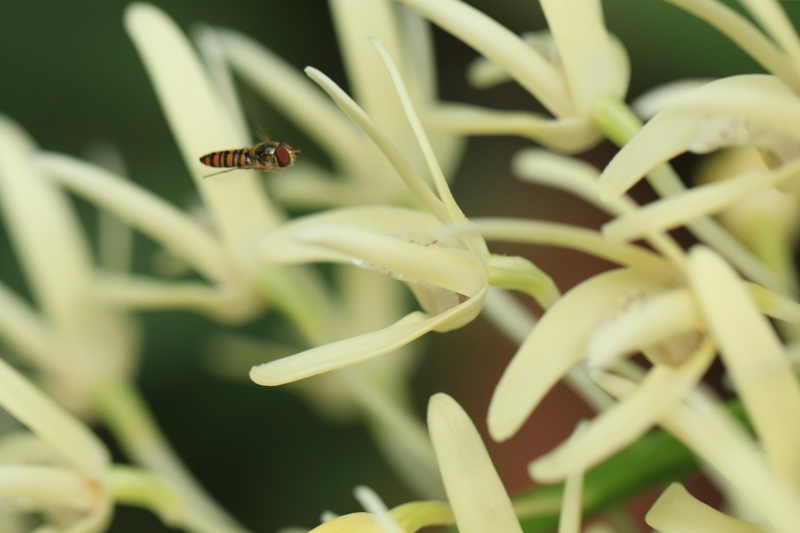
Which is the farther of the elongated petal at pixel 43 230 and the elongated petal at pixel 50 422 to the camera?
the elongated petal at pixel 43 230

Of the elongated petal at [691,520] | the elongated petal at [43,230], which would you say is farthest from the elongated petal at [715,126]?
the elongated petal at [43,230]

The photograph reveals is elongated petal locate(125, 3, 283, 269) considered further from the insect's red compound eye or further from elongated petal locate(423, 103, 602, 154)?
elongated petal locate(423, 103, 602, 154)

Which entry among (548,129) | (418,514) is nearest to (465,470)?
(418,514)

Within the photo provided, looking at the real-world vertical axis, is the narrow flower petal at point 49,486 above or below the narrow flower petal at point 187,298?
below

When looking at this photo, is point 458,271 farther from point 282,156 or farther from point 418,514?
point 282,156

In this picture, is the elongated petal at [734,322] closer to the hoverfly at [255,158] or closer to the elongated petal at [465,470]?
the elongated petal at [465,470]

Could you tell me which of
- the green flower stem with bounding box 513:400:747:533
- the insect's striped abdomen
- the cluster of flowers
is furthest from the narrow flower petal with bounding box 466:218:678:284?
the insect's striped abdomen
